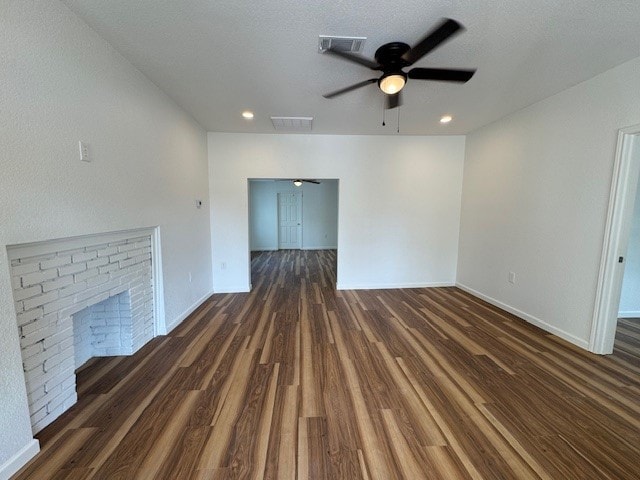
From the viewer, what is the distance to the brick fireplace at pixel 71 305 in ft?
4.61

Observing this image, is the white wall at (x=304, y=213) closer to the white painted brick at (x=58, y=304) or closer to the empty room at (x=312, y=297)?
the empty room at (x=312, y=297)

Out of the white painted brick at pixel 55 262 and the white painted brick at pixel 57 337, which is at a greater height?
the white painted brick at pixel 55 262

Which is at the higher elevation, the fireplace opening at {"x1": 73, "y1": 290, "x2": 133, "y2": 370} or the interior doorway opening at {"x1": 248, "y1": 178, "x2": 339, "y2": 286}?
the interior doorway opening at {"x1": 248, "y1": 178, "x2": 339, "y2": 286}

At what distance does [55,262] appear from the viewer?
1544mm

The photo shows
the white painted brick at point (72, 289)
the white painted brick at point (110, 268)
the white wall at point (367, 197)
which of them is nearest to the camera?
the white painted brick at point (72, 289)

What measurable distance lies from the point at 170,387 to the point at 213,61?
272cm

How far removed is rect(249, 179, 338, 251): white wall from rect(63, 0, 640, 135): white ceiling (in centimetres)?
528

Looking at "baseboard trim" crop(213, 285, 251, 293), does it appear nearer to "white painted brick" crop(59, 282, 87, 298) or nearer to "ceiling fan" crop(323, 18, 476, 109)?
"white painted brick" crop(59, 282, 87, 298)

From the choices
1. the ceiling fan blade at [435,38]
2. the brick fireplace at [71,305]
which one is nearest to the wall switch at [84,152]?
the brick fireplace at [71,305]

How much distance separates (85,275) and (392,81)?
278 centimetres

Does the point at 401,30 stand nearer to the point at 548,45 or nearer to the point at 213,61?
the point at 548,45

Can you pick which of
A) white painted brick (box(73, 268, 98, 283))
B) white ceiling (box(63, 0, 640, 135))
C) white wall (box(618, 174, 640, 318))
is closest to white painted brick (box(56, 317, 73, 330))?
white painted brick (box(73, 268, 98, 283))

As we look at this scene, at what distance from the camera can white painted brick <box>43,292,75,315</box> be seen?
151 cm

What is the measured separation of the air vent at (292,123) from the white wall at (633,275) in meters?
4.33
